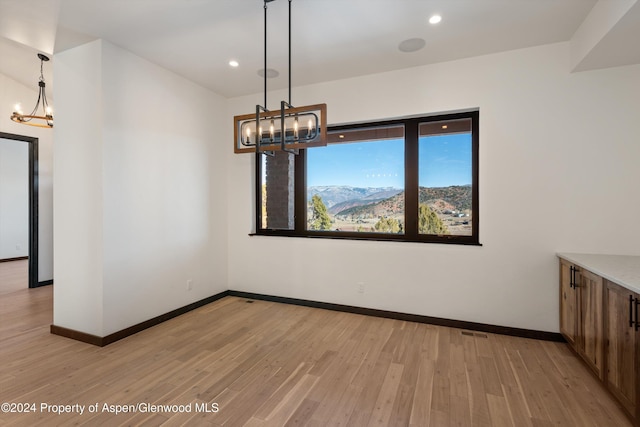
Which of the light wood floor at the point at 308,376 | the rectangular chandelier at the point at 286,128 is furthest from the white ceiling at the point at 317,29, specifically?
the light wood floor at the point at 308,376

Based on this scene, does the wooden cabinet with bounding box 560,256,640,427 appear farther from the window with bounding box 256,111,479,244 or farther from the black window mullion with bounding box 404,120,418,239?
the black window mullion with bounding box 404,120,418,239

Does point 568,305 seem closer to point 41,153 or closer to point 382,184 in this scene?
point 382,184

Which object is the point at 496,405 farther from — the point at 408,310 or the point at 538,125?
the point at 538,125

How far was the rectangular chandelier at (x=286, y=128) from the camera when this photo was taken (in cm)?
217

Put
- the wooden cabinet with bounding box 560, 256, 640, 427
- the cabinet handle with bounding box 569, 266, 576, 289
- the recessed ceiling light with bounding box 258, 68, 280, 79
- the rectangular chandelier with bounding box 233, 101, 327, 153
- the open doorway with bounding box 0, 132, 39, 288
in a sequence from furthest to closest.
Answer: the open doorway with bounding box 0, 132, 39, 288, the recessed ceiling light with bounding box 258, 68, 280, 79, the cabinet handle with bounding box 569, 266, 576, 289, the rectangular chandelier with bounding box 233, 101, 327, 153, the wooden cabinet with bounding box 560, 256, 640, 427

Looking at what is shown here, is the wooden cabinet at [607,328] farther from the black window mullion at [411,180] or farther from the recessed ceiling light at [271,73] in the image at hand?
the recessed ceiling light at [271,73]

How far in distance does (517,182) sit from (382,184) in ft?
4.91

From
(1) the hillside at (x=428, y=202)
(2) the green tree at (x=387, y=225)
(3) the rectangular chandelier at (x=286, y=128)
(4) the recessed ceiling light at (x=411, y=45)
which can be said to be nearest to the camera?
(3) the rectangular chandelier at (x=286, y=128)

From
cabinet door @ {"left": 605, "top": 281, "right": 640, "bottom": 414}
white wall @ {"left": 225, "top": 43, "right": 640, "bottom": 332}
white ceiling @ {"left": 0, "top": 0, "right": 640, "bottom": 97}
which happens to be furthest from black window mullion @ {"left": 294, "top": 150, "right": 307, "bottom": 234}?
cabinet door @ {"left": 605, "top": 281, "right": 640, "bottom": 414}

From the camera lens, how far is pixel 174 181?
3.70 meters

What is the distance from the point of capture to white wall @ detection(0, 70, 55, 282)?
473 cm

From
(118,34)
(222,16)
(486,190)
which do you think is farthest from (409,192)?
(118,34)

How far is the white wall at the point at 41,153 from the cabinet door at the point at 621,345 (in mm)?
7451

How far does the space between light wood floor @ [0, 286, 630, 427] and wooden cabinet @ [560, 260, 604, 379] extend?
0.18m
